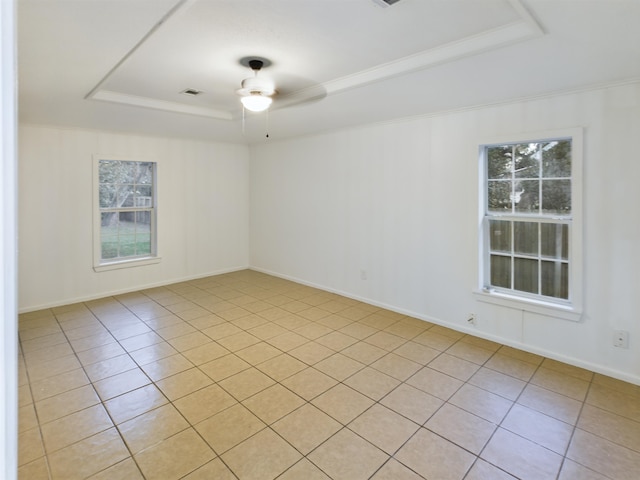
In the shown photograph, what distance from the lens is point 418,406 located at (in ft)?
8.48

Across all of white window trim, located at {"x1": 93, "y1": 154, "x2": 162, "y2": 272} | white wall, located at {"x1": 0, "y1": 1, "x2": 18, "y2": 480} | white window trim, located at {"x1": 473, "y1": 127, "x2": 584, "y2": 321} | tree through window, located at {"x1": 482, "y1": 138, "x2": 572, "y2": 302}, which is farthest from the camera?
white window trim, located at {"x1": 93, "y1": 154, "x2": 162, "y2": 272}

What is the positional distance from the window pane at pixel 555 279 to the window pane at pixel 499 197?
65 centimetres

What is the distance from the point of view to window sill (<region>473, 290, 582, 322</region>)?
123 inches

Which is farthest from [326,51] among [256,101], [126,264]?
[126,264]

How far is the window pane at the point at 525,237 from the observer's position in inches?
136

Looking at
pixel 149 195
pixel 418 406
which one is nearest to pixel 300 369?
pixel 418 406

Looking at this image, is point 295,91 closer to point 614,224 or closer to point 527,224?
point 527,224

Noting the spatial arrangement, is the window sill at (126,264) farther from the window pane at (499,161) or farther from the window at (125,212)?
the window pane at (499,161)

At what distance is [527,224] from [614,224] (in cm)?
69

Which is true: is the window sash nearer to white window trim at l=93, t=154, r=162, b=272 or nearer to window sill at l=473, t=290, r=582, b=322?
window sill at l=473, t=290, r=582, b=322

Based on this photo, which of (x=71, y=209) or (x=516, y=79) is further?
(x=71, y=209)

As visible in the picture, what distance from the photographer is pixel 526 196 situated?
11.4 feet

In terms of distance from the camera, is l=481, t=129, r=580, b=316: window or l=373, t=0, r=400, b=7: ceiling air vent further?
l=481, t=129, r=580, b=316: window

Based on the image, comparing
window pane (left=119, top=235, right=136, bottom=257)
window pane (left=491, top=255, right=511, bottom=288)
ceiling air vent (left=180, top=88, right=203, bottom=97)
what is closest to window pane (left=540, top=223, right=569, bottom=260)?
window pane (left=491, top=255, right=511, bottom=288)
